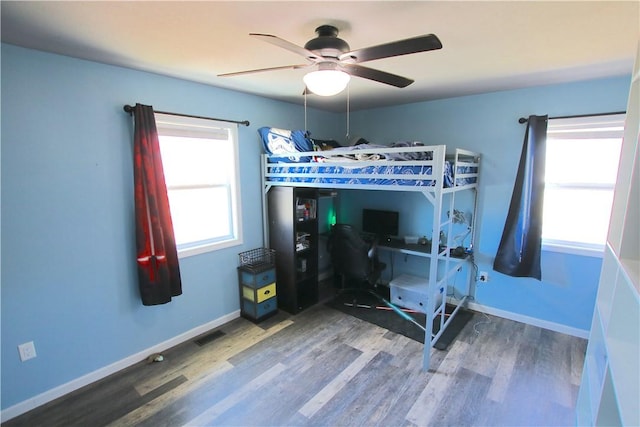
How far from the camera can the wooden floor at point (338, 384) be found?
1.91m

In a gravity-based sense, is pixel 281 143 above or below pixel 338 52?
below

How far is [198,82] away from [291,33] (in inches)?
54.5

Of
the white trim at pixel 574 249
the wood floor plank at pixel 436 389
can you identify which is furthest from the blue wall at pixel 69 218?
the white trim at pixel 574 249

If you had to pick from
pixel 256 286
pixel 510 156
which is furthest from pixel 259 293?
pixel 510 156

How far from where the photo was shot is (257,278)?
3.02 meters

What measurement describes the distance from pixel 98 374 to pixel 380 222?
3.12m

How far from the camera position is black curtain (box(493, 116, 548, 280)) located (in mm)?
2730

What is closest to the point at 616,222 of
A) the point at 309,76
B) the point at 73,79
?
the point at 309,76

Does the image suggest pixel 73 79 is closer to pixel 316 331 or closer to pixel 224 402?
pixel 224 402

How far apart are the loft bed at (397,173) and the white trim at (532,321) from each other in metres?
0.22

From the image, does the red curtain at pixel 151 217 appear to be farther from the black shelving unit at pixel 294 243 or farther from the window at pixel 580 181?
the window at pixel 580 181

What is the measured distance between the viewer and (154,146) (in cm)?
229

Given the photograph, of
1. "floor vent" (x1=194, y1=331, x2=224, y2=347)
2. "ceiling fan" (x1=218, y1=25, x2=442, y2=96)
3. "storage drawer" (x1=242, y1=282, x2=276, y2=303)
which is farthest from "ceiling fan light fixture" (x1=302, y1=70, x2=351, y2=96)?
"floor vent" (x1=194, y1=331, x2=224, y2=347)

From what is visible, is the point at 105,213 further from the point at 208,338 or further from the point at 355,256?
the point at 355,256
